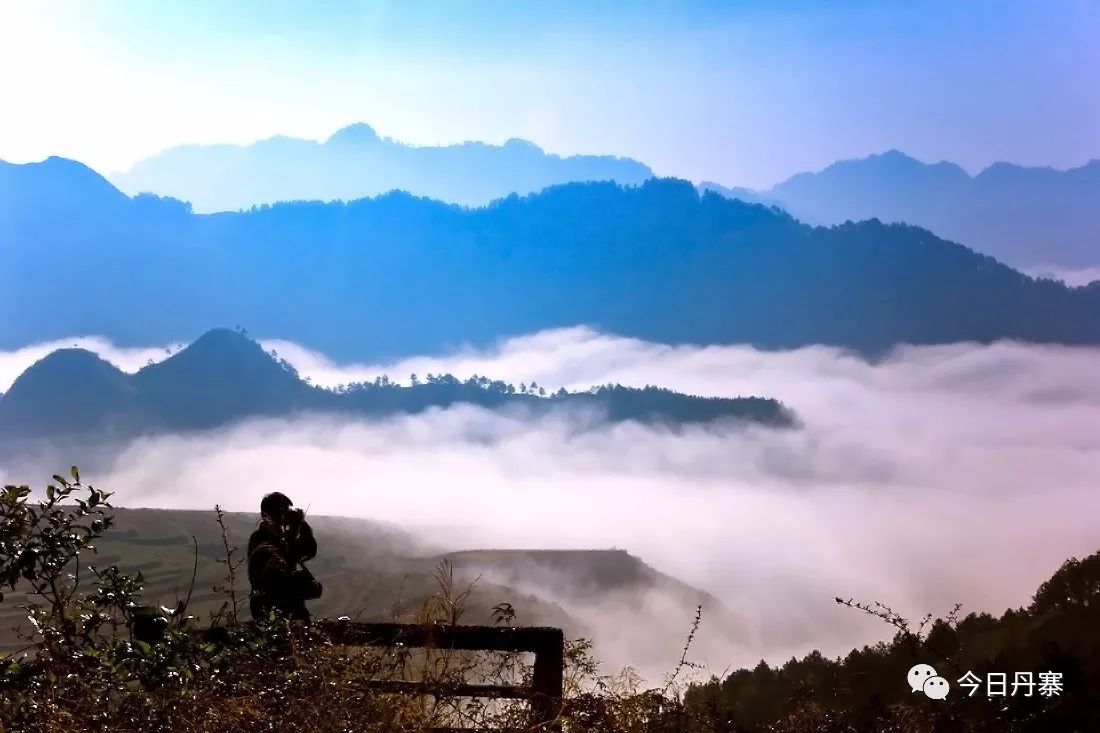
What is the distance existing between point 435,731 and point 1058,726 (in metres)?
2.61

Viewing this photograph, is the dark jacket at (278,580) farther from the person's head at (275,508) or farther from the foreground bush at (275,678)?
the foreground bush at (275,678)

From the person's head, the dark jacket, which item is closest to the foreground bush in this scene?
the dark jacket

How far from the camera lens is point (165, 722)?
244cm

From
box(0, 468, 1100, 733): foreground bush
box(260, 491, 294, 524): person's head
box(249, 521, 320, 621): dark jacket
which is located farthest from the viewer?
box(260, 491, 294, 524): person's head

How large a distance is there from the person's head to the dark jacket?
2.4 inches

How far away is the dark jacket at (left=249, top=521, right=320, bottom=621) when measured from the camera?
12.2 feet

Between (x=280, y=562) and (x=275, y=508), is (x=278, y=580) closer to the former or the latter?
(x=280, y=562)

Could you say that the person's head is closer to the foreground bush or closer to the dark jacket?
the dark jacket

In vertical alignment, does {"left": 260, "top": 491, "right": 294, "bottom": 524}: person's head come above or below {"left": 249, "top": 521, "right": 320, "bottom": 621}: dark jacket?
above

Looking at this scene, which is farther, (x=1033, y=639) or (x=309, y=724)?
(x=1033, y=639)

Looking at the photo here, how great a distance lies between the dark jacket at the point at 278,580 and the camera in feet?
12.2

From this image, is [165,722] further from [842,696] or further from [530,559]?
[530,559]

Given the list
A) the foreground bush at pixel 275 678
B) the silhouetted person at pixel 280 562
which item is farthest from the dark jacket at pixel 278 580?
A: the foreground bush at pixel 275 678

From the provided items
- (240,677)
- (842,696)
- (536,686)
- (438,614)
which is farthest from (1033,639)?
(240,677)
